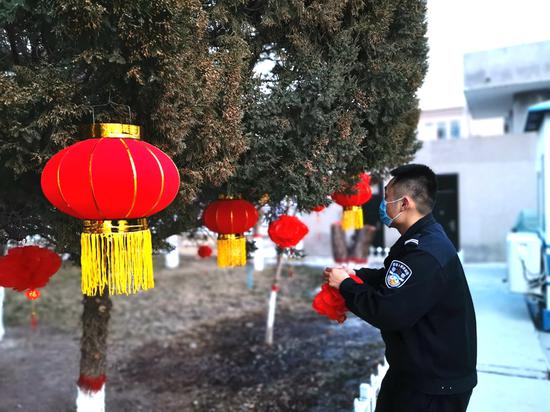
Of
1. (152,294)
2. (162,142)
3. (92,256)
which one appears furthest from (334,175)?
(152,294)

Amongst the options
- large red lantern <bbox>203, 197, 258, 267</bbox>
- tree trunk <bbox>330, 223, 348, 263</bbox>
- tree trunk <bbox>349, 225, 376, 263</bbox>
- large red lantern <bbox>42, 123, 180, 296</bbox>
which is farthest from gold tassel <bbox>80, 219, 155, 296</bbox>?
tree trunk <bbox>330, 223, 348, 263</bbox>

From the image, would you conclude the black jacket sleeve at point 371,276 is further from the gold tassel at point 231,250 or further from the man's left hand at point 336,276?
the gold tassel at point 231,250

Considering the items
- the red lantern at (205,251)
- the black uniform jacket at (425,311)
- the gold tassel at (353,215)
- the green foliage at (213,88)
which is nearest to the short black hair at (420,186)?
the black uniform jacket at (425,311)

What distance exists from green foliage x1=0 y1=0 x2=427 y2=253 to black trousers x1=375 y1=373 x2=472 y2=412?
1.35 metres

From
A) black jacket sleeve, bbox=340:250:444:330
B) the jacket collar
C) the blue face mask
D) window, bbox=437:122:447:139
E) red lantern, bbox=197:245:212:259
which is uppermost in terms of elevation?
window, bbox=437:122:447:139

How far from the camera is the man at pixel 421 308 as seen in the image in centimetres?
201

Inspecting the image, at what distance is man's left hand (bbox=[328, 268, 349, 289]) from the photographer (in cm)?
228

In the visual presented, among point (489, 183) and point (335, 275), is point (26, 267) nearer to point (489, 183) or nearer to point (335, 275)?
point (335, 275)

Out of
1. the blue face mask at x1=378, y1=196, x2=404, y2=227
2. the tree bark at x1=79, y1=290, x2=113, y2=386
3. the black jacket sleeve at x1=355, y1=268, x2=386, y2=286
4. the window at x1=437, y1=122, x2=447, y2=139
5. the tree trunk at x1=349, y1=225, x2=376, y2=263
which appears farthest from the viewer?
the window at x1=437, y1=122, x2=447, y2=139

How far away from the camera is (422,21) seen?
11.2 feet

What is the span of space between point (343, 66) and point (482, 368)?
12.3ft

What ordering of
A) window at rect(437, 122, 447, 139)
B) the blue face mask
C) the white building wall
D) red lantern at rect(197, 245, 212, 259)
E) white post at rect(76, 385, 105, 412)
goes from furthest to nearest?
window at rect(437, 122, 447, 139), the white building wall, red lantern at rect(197, 245, 212, 259), white post at rect(76, 385, 105, 412), the blue face mask

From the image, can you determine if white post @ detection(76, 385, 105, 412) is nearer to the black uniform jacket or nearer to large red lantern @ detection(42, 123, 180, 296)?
large red lantern @ detection(42, 123, 180, 296)

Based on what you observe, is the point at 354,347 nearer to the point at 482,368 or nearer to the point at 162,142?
the point at 482,368
